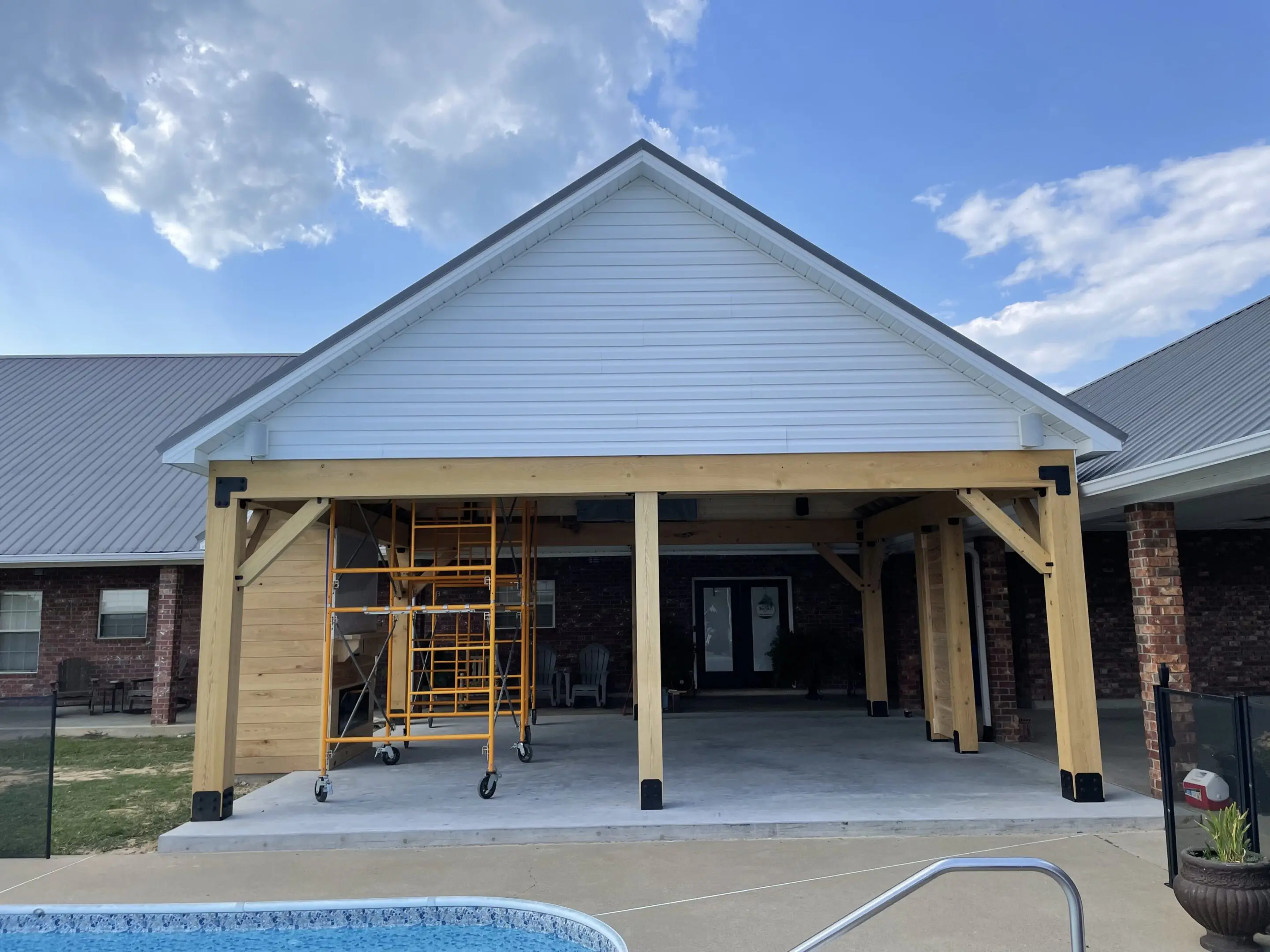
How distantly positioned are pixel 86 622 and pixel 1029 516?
15.4 metres

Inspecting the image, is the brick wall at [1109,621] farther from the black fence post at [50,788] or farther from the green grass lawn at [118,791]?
the black fence post at [50,788]

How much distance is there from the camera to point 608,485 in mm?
7777

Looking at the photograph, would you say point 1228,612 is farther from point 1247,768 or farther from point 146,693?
point 146,693

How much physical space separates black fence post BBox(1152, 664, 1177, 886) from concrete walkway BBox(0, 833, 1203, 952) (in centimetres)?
24

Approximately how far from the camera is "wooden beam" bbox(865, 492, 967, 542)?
9984mm

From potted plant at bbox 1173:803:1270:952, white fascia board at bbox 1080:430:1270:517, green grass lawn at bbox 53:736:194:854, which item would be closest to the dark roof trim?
white fascia board at bbox 1080:430:1270:517

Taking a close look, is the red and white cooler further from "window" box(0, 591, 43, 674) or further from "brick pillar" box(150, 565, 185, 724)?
"window" box(0, 591, 43, 674)

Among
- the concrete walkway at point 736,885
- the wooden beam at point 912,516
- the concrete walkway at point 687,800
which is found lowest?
the concrete walkway at point 736,885

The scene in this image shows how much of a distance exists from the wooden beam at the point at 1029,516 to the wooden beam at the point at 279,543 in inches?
254

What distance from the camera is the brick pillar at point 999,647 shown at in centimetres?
1091

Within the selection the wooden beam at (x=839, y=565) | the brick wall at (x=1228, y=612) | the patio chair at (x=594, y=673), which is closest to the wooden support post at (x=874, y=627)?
the wooden beam at (x=839, y=565)

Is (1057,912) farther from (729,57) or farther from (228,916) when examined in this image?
(729,57)

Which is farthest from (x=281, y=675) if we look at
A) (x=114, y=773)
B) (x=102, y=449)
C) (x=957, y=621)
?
(x=102, y=449)

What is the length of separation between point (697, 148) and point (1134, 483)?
21356mm
